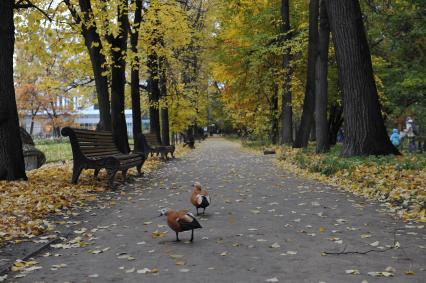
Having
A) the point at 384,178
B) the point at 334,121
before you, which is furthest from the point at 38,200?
the point at 334,121

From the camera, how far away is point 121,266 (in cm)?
496

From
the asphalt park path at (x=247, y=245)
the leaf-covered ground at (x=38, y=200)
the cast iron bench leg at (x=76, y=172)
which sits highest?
the cast iron bench leg at (x=76, y=172)

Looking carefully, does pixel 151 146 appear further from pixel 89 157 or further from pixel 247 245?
pixel 247 245

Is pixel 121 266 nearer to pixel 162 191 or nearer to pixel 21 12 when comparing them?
pixel 162 191

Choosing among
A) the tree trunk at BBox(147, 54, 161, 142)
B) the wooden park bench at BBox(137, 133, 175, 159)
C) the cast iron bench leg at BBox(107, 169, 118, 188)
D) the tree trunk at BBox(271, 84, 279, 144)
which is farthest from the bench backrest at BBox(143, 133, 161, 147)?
the tree trunk at BBox(271, 84, 279, 144)

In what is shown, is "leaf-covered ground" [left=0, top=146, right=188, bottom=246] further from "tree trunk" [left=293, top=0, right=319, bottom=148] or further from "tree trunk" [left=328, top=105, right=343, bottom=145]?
"tree trunk" [left=328, top=105, right=343, bottom=145]

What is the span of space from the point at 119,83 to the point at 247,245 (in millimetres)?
11891

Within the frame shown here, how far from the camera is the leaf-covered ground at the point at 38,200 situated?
21.3 ft

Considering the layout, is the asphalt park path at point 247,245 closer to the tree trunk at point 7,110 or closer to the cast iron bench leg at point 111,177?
the cast iron bench leg at point 111,177

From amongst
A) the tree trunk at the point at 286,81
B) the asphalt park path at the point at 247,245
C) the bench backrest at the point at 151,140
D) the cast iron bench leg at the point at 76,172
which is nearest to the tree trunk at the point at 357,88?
the asphalt park path at the point at 247,245

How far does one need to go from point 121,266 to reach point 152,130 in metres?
21.3

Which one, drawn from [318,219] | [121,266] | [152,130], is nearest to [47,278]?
[121,266]

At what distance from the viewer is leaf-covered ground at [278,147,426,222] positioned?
25.3ft

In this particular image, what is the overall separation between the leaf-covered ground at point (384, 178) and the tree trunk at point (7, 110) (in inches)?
285
